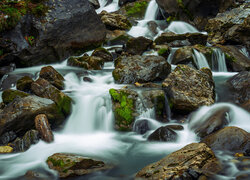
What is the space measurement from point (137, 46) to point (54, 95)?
5.70 meters

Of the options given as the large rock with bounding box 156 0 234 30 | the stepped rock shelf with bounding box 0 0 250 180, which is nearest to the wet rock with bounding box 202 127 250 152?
the stepped rock shelf with bounding box 0 0 250 180

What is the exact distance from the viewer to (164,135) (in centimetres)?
527

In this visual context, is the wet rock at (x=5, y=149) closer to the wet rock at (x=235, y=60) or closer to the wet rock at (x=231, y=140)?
the wet rock at (x=231, y=140)

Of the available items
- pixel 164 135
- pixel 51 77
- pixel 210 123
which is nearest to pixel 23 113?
pixel 51 77

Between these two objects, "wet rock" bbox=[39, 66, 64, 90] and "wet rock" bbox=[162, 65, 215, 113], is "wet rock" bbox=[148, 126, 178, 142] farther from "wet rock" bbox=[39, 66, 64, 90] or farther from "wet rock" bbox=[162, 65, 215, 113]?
"wet rock" bbox=[39, 66, 64, 90]

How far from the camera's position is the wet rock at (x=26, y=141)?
516 cm

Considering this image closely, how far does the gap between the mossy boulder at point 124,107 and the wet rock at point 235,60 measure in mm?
5465

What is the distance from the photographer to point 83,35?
11.8 m

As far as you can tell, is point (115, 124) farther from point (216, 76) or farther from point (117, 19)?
point (117, 19)

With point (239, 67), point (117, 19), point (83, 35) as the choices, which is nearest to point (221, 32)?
point (239, 67)

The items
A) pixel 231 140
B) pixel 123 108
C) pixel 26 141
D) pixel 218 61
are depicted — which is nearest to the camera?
pixel 231 140

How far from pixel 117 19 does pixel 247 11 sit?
772 centimetres

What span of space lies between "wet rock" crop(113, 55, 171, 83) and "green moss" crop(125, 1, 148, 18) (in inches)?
421

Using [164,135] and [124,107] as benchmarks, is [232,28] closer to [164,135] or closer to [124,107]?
[124,107]
